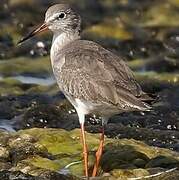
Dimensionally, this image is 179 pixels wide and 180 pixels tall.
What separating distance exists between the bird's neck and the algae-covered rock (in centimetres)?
101

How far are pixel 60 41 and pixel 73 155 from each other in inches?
50.9

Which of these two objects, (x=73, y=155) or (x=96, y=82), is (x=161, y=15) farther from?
(x=96, y=82)

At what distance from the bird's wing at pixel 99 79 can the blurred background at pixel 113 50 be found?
1.50m

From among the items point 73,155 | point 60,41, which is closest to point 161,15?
point 60,41

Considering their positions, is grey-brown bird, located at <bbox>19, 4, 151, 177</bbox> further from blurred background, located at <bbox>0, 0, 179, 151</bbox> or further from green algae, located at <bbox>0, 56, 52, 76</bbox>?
green algae, located at <bbox>0, 56, 52, 76</bbox>

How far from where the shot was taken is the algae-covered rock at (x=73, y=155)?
25.7 feet

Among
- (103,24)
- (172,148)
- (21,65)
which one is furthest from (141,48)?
(172,148)

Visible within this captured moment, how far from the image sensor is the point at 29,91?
11.8 m

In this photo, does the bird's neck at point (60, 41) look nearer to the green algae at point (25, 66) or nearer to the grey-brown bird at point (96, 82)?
the grey-brown bird at point (96, 82)

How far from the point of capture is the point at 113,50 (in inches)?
575

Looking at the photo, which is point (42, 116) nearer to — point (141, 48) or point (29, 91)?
point (29, 91)

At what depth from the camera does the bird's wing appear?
7.68 metres

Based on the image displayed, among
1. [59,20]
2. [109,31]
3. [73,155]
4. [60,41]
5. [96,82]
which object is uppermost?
[59,20]

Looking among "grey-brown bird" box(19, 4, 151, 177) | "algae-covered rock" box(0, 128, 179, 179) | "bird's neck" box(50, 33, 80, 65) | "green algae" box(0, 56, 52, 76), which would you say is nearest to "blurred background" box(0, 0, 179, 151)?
"green algae" box(0, 56, 52, 76)
